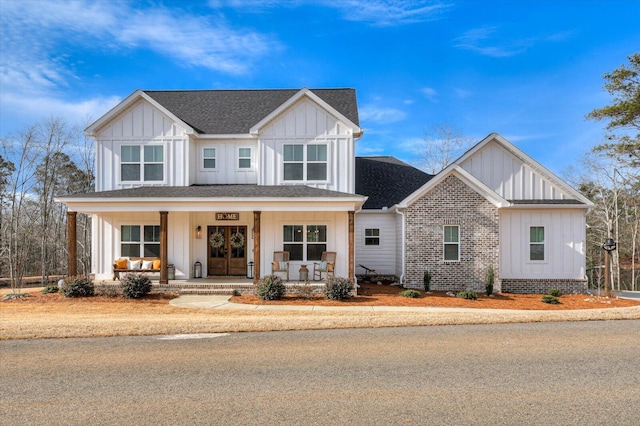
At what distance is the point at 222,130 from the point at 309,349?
12743 millimetres

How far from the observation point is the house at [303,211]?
16828mm

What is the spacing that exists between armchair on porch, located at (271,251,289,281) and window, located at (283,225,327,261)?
391 millimetres

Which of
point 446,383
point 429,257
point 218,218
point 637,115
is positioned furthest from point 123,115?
point 637,115

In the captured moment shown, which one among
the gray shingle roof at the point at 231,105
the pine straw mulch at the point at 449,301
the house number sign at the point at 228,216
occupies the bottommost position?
the pine straw mulch at the point at 449,301

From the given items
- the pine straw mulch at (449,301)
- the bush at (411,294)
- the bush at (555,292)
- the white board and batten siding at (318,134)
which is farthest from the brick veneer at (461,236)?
the white board and batten siding at (318,134)

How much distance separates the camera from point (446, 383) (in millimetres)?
5957

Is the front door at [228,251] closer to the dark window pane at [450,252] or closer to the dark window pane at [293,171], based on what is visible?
the dark window pane at [293,171]

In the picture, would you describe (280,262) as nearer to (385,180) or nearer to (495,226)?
(385,180)

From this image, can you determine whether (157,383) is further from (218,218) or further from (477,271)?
(477,271)

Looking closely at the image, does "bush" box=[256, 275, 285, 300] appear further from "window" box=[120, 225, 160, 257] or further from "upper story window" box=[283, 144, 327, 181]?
"window" box=[120, 225, 160, 257]

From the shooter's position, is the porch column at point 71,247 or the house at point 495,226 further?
the house at point 495,226

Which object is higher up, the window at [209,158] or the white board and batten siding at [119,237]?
the window at [209,158]

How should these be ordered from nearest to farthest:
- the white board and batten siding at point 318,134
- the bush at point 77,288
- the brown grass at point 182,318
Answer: the brown grass at point 182,318, the bush at point 77,288, the white board and batten siding at point 318,134

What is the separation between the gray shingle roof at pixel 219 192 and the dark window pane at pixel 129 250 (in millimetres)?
2343
